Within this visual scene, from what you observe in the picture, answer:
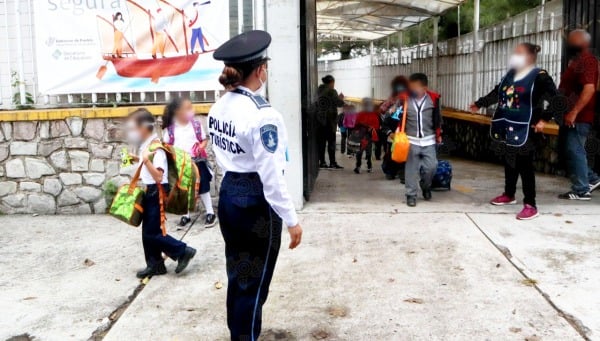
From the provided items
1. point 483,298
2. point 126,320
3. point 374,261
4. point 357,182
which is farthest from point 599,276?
point 357,182

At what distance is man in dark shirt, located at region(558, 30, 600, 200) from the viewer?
6602mm

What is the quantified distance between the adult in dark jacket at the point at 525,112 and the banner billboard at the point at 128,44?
10.1 feet

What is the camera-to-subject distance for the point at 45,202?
695 cm

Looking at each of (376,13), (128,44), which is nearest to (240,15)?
(128,44)

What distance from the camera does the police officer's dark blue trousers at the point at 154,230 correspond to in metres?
4.75

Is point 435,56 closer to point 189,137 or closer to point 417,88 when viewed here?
point 417,88

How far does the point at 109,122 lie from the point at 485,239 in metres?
4.15

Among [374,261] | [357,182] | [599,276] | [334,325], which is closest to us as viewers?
[334,325]

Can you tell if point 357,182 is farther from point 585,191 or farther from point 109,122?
point 109,122

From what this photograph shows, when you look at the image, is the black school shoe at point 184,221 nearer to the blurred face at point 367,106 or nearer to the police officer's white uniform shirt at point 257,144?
the police officer's white uniform shirt at point 257,144

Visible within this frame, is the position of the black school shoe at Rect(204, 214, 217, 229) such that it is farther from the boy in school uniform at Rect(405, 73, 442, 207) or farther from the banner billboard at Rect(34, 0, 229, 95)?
the boy in school uniform at Rect(405, 73, 442, 207)

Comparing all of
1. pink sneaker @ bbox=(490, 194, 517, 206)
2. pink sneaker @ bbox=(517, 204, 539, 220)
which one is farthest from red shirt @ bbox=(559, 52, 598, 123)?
pink sneaker @ bbox=(517, 204, 539, 220)

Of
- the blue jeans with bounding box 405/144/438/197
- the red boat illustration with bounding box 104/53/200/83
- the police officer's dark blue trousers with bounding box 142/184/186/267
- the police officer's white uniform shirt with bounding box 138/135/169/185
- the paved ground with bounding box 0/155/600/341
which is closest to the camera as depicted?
the paved ground with bounding box 0/155/600/341

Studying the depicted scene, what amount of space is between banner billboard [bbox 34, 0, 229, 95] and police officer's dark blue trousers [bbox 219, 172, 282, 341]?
3727mm
